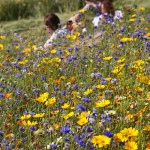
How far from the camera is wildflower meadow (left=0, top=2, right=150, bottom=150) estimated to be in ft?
9.32

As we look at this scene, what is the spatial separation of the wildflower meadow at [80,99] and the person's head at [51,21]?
112 cm

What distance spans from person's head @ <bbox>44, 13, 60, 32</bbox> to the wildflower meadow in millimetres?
1115

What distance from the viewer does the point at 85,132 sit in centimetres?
276

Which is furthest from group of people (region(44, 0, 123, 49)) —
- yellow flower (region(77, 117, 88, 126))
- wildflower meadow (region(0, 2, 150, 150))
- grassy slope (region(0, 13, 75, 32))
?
yellow flower (region(77, 117, 88, 126))

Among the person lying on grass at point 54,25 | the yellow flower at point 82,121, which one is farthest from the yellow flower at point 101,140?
the person lying on grass at point 54,25

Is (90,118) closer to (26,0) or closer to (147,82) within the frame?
(147,82)

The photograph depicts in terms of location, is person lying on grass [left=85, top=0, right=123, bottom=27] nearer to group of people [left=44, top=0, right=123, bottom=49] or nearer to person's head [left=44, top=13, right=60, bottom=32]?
group of people [left=44, top=0, right=123, bottom=49]

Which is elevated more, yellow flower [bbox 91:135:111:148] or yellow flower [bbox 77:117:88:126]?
yellow flower [bbox 77:117:88:126]

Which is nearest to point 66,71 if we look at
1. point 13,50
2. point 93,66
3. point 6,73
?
point 93,66

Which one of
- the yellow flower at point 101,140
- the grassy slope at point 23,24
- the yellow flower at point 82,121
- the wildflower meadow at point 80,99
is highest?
the yellow flower at point 82,121

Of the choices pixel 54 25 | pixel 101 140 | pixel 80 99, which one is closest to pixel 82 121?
pixel 101 140

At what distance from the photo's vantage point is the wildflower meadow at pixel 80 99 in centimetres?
284

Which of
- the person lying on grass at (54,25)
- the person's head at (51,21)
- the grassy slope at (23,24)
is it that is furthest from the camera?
the grassy slope at (23,24)

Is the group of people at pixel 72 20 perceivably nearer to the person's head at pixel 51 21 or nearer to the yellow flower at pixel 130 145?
the person's head at pixel 51 21
